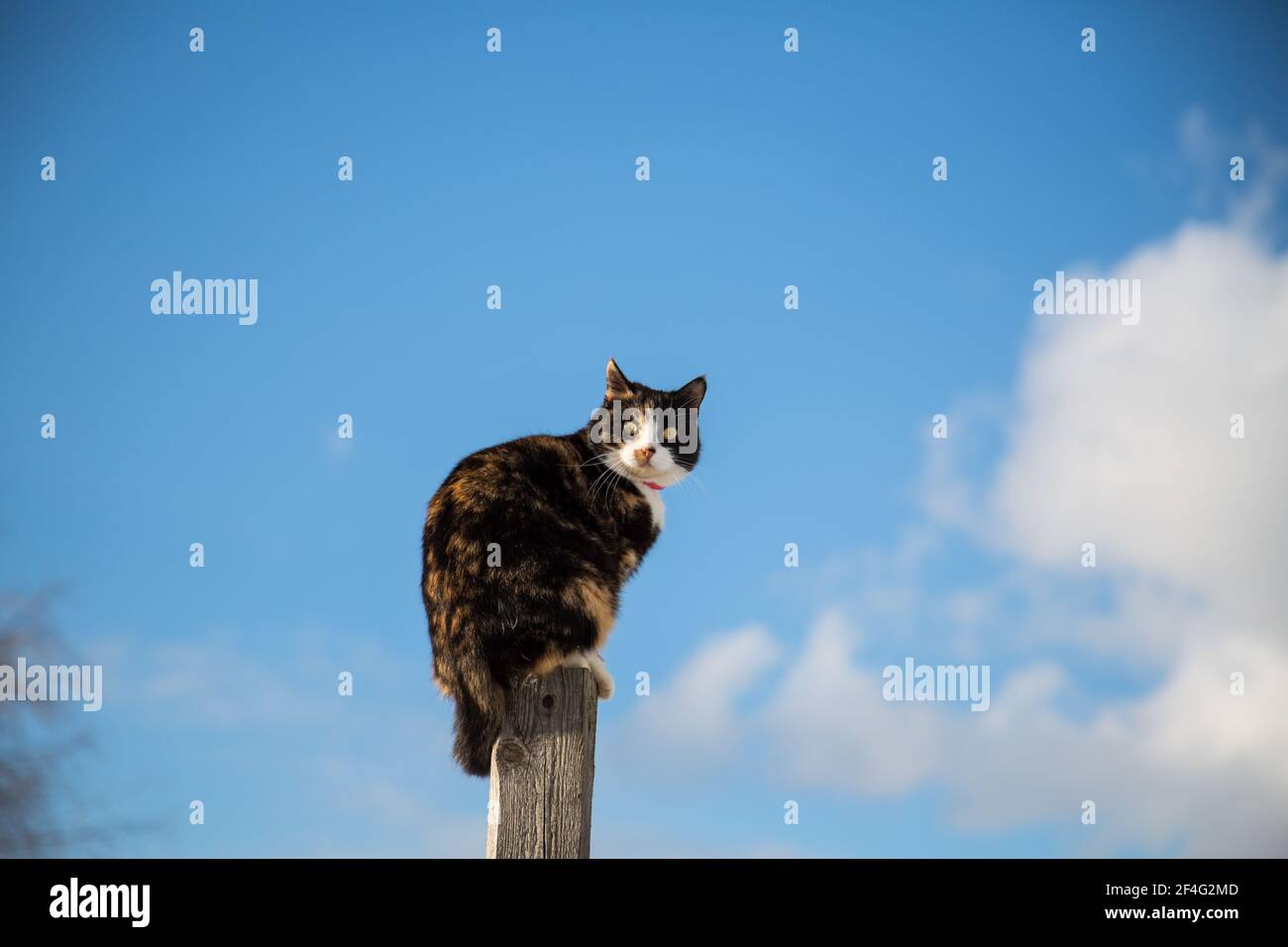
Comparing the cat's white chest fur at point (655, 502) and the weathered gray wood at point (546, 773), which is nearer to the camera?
the weathered gray wood at point (546, 773)

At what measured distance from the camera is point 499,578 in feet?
21.2

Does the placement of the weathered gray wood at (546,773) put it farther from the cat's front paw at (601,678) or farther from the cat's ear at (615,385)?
the cat's ear at (615,385)

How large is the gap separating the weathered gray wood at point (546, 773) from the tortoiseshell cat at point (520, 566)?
0.22m

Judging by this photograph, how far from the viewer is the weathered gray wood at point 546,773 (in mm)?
5836

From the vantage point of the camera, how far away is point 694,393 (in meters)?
8.42

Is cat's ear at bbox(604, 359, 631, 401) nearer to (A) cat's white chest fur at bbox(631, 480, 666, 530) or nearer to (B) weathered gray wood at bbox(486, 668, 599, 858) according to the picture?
(A) cat's white chest fur at bbox(631, 480, 666, 530)

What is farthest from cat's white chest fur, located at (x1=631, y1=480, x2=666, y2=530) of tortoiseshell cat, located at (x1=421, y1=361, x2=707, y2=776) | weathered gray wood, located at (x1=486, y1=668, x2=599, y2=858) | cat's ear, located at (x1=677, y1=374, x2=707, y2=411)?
weathered gray wood, located at (x1=486, y1=668, x2=599, y2=858)

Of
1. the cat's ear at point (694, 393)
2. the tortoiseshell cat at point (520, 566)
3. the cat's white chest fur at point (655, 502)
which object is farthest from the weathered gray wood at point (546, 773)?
the cat's ear at point (694, 393)

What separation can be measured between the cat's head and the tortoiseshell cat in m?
0.05

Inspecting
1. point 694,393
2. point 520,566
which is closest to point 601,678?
point 520,566

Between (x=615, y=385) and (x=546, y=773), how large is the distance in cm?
308
